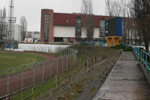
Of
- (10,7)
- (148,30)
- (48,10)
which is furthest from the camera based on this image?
(48,10)

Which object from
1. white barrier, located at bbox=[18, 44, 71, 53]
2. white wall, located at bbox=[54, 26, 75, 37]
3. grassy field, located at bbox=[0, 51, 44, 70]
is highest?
white wall, located at bbox=[54, 26, 75, 37]

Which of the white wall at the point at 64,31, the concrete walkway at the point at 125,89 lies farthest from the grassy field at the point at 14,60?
the white wall at the point at 64,31

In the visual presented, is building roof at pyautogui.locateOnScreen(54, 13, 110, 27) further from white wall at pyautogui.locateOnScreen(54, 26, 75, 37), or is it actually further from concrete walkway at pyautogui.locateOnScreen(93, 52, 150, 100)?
concrete walkway at pyautogui.locateOnScreen(93, 52, 150, 100)

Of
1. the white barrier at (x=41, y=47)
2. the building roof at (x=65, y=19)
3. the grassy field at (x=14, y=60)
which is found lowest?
the grassy field at (x=14, y=60)

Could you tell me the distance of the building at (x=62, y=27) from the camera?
75.3 metres

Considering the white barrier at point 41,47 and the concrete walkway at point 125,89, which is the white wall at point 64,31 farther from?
the concrete walkway at point 125,89

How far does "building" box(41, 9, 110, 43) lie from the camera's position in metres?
75.3

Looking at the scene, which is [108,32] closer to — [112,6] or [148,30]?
[112,6]

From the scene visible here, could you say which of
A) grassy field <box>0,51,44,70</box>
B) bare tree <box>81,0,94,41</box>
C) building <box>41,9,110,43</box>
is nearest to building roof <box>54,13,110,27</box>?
building <box>41,9,110,43</box>

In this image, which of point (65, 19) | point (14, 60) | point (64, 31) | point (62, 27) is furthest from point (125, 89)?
point (65, 19)

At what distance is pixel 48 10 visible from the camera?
245ft

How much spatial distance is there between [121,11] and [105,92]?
47148 mm

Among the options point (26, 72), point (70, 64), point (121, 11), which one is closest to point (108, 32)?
point (121, 11)

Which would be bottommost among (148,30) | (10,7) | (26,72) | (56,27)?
(26,72)
